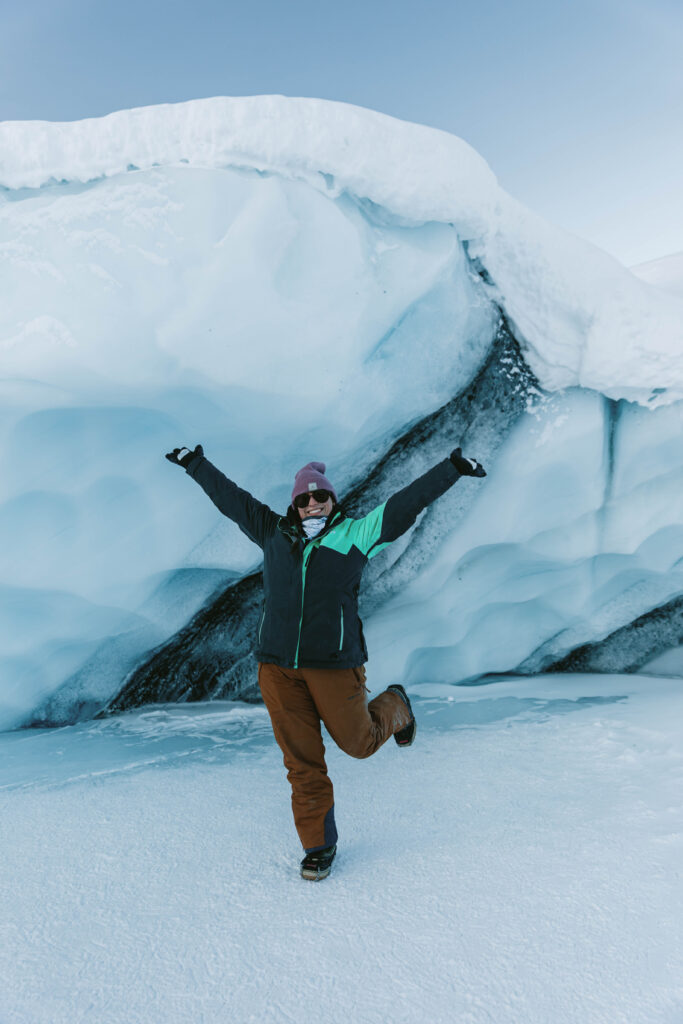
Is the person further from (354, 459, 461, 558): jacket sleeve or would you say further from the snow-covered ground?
the snow-covered ground

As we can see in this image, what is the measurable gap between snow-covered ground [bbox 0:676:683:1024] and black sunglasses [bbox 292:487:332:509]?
83cm

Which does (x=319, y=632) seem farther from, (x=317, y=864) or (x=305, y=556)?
(x=317, y=864)

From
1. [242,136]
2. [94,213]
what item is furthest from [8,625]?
[242,136]

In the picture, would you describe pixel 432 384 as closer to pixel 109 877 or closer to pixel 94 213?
pixel 94 213

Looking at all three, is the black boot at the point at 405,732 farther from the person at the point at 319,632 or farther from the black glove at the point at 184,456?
the black glove at the point at 184,456

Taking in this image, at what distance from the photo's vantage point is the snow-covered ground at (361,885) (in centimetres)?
115

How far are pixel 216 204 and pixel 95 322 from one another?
0.52 meters

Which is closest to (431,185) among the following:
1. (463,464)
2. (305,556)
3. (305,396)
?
(305,396)

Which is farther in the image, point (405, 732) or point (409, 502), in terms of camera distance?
point (405, 732)

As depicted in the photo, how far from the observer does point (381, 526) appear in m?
1.72

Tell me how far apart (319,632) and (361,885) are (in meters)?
0.54

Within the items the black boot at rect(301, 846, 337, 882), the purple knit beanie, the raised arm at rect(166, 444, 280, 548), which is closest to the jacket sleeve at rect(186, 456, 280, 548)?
the raised arm at rect(166, 444, 280, 548)

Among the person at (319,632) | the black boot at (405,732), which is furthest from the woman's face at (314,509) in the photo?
the black boot at (405,732)

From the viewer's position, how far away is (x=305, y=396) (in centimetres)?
247
